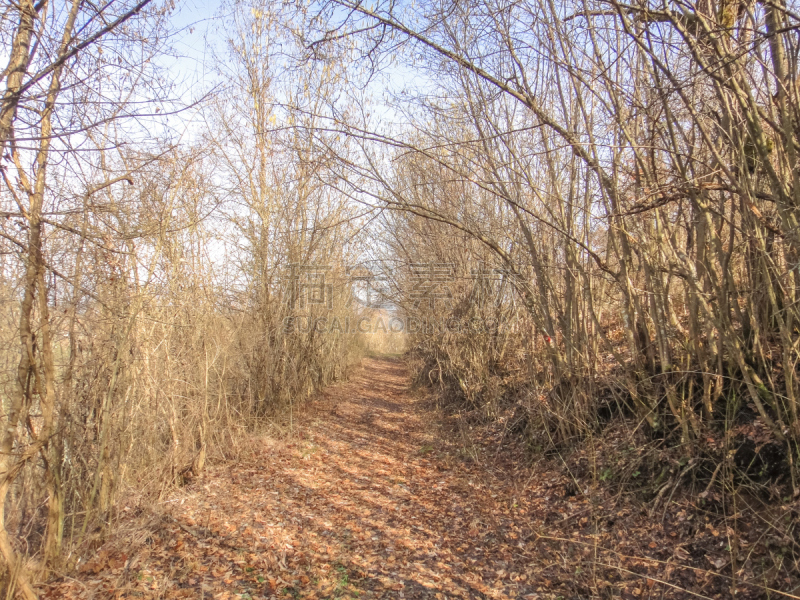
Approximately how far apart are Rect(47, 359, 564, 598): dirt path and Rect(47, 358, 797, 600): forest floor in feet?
0.05

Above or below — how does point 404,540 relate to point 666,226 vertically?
below

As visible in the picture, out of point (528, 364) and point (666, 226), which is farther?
point (528, 364)

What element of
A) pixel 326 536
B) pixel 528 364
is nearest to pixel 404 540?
pixel 326 536

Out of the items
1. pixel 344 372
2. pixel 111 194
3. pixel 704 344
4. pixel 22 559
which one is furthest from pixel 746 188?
pixel 344 372

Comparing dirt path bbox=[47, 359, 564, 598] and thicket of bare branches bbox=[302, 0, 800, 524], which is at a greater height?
thicket of bare branches bbox=[302, 0, 800, 524]

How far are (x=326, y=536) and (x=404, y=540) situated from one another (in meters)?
0.76

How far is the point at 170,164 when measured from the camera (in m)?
4.75

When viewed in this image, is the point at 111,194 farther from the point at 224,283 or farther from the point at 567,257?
the point at 567,257

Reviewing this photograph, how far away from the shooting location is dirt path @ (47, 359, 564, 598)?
3.55 meters

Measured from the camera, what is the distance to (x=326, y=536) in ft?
14.6

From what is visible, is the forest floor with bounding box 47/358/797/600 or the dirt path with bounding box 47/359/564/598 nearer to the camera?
the forest floor with bounding box 47/358/797/600

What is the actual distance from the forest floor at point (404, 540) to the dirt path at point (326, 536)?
0.01 meters

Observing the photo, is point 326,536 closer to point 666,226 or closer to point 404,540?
point 404,540

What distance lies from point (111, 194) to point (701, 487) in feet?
18.4
